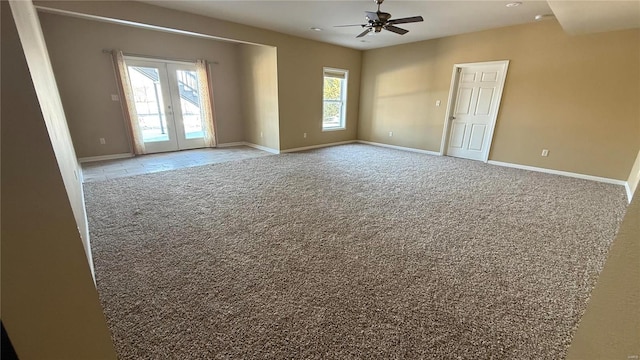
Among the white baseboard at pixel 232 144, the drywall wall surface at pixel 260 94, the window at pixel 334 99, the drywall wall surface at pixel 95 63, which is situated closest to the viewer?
the drywall wall surface at pixel 95 63

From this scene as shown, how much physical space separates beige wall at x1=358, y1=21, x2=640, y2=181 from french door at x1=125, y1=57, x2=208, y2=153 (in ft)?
17.3

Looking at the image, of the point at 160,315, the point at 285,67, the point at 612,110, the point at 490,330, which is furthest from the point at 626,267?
the point at 285,67

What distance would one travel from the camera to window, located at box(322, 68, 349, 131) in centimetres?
684

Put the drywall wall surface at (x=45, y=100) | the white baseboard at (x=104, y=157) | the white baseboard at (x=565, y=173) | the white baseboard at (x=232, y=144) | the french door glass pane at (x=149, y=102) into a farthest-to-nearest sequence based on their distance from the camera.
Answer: the white baseboard at (x=232, y=144), the french door glass pane at (x=149, y=102), the white baseboard at (x=104, y=157), the white baseboard at (x=565, y=173), the drywall wall surface at (x=45, y=100)

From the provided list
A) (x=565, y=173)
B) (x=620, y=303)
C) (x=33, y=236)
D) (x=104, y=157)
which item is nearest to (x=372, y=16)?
(x=620, y=303)

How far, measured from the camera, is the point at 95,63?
4.67 metres

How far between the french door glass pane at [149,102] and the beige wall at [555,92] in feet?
18.9

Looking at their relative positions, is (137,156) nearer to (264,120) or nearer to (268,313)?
(264,120)

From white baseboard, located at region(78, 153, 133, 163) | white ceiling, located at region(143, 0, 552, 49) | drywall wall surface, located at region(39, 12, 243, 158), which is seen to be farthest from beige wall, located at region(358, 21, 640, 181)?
white baseboard, located at region(78, 153, 133, 163)

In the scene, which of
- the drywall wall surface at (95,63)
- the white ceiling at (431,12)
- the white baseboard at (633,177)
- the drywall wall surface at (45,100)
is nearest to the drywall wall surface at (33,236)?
the drywall wall surface at (45,100)

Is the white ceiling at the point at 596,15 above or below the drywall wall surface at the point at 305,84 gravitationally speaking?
above

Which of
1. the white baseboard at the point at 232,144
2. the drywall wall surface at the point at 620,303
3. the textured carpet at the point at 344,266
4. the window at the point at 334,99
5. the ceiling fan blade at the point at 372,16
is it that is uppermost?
the ceiling fan blade at the point at 372,16

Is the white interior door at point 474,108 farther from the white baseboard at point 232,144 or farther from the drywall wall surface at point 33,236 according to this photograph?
the drywall wall surface at point 33,236

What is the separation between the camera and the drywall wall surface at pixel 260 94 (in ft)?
18.6
